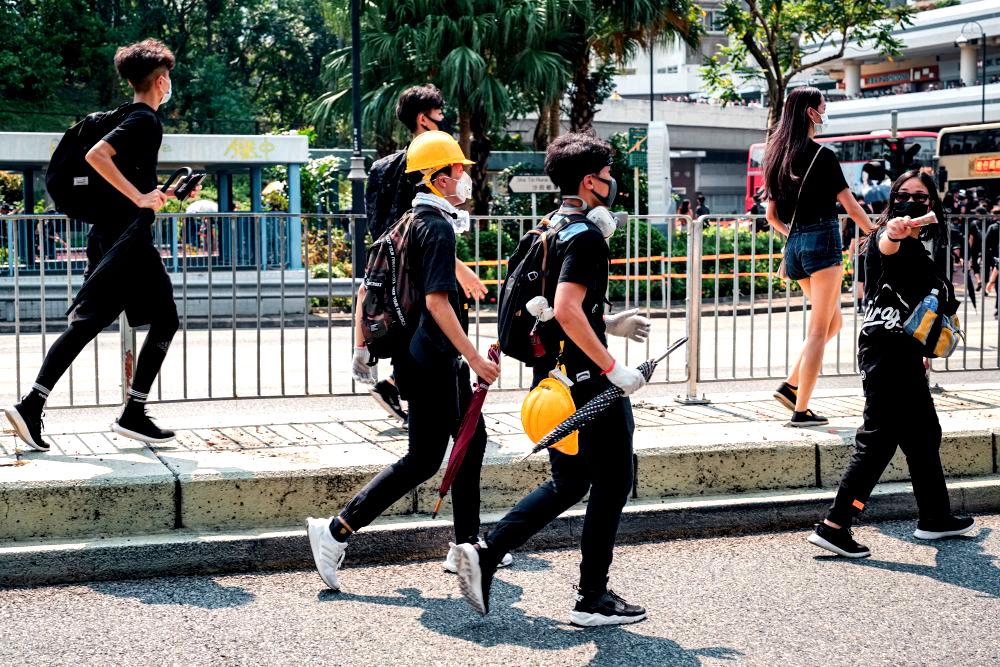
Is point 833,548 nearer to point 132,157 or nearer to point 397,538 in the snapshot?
point 397,538

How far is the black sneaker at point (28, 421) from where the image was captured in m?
5.51

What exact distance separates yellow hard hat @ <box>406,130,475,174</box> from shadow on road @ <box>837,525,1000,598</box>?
7.51 feet

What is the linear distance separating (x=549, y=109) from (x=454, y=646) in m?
22.7

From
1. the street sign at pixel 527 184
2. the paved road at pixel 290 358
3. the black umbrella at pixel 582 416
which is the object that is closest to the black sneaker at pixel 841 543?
the black umbrella at pixel 582 416

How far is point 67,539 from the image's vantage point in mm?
4895

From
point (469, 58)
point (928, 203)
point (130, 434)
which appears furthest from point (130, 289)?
point (469, 58)

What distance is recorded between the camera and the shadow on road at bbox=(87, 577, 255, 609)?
178 inches

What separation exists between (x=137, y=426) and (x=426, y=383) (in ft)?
6.01

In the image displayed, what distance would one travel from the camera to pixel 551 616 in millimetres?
4363

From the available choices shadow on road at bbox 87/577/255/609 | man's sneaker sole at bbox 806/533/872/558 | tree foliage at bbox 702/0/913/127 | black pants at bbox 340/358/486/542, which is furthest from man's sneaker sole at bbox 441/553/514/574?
tree foliage at bbox 702/0/913/127

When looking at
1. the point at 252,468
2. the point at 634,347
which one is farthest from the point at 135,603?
the point at 634,347

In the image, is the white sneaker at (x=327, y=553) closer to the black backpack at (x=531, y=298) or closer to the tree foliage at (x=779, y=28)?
the black backpack at (x=531, y=298)

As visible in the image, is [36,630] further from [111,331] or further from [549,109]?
[549,109]

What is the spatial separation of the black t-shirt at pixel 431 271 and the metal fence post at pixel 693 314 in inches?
118
